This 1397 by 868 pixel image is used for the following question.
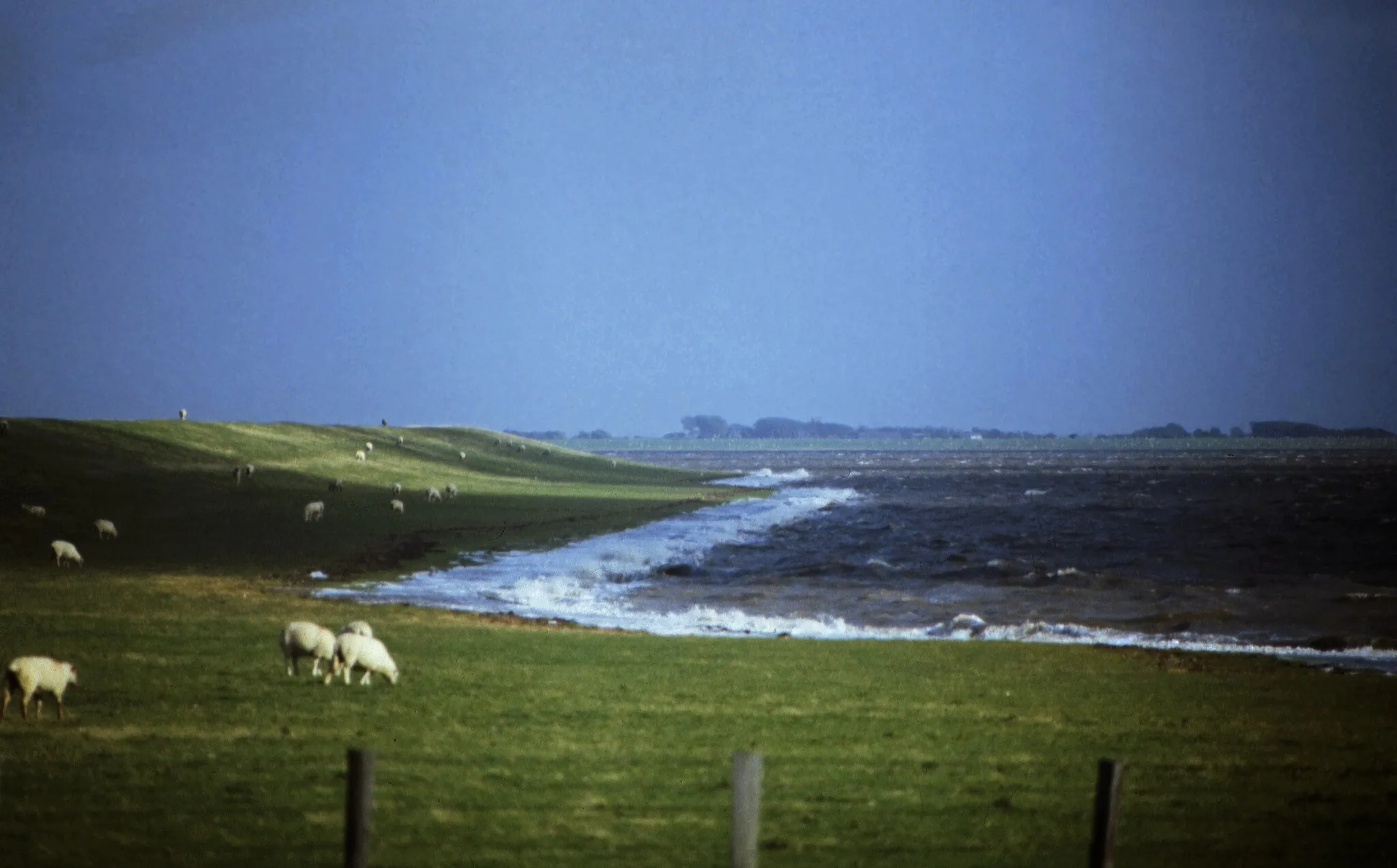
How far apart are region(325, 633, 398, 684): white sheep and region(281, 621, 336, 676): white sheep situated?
0.70 feet

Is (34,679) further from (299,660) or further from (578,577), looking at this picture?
(578,577)

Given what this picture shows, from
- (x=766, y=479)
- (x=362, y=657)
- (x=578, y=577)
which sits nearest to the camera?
(x=362, y=657)

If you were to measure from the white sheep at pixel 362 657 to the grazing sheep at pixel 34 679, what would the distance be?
418 centimetres

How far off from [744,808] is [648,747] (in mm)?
8988

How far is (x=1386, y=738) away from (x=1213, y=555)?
154ft

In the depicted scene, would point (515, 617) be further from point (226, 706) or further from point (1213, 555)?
point (1213, 555)

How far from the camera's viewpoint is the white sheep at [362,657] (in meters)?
19.8

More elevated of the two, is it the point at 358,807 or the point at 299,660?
the point at 358,807

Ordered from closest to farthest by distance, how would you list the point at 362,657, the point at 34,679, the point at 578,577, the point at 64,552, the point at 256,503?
1. the point at 34,679
2. the point at 362,657
3. the point at 64,552
4. the point at 578,577
5. the point at 256,503

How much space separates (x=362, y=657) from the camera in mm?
19828

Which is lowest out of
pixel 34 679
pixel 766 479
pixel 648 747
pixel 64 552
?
pixel 766 479

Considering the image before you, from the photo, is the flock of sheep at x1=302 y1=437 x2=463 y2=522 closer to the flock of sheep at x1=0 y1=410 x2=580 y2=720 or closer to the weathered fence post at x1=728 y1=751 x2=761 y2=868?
the flock of sheep at x1=0 y1=410 x2=580 y2=720

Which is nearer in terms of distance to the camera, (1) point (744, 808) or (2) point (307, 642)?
(1) point (744, 808)

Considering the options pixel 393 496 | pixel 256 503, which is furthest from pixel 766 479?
pixel 256 503
